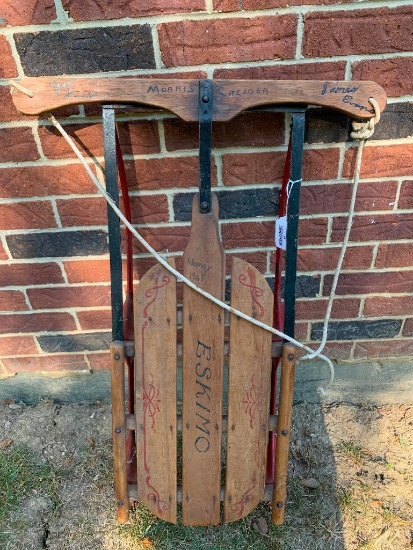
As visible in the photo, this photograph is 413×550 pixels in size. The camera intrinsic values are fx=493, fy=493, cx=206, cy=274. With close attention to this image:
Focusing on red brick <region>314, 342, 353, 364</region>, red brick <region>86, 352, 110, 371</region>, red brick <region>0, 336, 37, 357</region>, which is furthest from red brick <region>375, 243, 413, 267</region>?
red brick <region>0, 336, 37, 357</region>

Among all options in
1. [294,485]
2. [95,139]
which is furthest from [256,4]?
[294,485]

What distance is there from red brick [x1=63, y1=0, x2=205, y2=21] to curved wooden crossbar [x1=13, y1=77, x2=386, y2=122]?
0.23 metres

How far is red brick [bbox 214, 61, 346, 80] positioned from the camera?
4.46ft

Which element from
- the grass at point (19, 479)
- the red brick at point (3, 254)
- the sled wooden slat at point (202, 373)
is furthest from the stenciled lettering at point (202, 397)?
the red brick at point (3, 254)

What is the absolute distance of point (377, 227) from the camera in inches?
64.7

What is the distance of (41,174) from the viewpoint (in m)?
1.53

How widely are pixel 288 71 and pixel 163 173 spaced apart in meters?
0.46

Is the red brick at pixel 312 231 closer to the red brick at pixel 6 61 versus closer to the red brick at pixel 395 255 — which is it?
the red brick at pixel 395 255

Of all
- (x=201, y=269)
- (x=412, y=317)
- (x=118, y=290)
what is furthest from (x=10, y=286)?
(x=412, y=317)

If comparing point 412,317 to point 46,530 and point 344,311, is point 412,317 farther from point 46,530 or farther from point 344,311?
point 46,530

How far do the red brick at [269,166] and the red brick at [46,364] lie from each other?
96cm

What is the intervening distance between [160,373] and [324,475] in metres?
0.83

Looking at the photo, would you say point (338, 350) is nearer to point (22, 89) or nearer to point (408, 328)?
point (408, 328)

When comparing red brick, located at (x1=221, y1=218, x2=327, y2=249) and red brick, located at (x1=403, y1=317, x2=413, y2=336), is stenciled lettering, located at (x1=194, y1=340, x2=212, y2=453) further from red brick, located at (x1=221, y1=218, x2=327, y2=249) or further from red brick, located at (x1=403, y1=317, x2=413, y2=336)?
red brick, located at (x1=403, y1=317, x2=413, y2=336)
